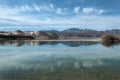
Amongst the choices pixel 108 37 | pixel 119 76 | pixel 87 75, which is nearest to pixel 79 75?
pixel 87 75

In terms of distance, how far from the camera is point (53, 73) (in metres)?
14.1

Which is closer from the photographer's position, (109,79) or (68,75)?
(109,79)

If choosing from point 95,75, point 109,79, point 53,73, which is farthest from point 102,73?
point 53,73

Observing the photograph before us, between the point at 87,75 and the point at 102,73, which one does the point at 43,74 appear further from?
the point at 102,73

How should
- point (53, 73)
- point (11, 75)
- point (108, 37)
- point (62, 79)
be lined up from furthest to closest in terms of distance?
point (108, 37), point (53, 73), point (11, 75), point (62, 79)

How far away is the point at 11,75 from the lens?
1321 centimetres

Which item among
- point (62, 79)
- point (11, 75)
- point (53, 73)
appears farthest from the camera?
point (53, 73)

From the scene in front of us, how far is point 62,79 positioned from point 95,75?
260 cm

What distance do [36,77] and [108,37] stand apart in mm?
66218

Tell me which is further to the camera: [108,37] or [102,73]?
[108,37]

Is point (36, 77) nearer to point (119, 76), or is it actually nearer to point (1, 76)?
point (1, 76)

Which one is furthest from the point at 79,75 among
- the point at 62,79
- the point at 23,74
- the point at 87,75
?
the point at 23,74

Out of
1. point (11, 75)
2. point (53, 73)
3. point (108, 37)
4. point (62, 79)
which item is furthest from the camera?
point (108, 37)

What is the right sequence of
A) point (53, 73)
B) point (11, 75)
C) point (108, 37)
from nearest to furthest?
point (11, 75) → point (53, 73) → point (108, 37)
